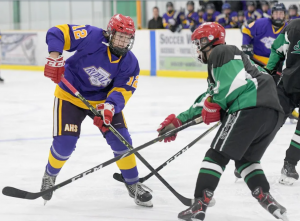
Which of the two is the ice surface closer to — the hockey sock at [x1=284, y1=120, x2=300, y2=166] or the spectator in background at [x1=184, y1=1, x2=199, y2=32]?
the hockey sock at [x1=284, y1=120, x2=300, y2=166]

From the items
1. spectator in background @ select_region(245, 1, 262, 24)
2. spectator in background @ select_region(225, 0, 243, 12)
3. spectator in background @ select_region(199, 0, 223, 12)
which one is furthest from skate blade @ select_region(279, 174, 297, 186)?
spectator in background @ select_region(199, 0, 223, 12)

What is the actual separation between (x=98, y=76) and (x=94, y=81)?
0.04 m

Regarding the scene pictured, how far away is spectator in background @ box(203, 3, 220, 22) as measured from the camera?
29.9ft

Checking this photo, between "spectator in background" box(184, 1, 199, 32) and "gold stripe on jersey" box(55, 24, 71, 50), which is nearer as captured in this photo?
"gold stripe on jersey" box(55, 24, 71, 50)

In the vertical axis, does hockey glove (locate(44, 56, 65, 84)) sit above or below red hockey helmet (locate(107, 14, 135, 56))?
below

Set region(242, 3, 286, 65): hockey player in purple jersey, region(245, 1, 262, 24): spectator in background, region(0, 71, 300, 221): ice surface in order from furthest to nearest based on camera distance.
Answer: region(245, 1, 262, 24): spectator in background, region(242, 3, 286, 65): hockey player in purple jersey, region(0, 71, 300, 221): ice surface

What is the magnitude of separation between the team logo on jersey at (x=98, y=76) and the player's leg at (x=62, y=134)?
0.17 m

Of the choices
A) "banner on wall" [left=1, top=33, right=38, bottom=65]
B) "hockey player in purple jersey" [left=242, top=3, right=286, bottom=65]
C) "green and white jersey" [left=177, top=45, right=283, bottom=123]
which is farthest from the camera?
"banner on wall" [left=1, top=33, right=38, bottom=65]

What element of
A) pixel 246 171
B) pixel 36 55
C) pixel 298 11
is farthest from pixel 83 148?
pixel 36 55

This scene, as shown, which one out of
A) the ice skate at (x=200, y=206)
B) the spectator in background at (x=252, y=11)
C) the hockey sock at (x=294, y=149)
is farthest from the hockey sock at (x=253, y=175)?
the spectator in background at (x=252, y=11)

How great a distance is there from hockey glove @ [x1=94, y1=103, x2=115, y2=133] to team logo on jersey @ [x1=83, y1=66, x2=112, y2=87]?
0.16m

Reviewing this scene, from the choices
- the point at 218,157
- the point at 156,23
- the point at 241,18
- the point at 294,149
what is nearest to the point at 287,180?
the point at 294,149

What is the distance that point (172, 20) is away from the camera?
9.16 m

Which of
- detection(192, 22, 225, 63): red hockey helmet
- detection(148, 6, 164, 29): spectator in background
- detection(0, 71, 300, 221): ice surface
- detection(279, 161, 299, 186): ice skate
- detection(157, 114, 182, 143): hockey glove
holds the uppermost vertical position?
detection(192, 22, 225, 63): red hockey helmet
